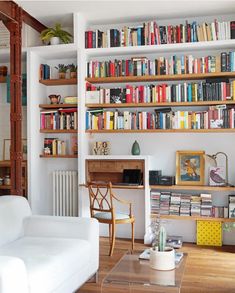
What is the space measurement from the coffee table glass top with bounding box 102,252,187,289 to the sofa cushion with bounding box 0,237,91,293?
0.33 meters

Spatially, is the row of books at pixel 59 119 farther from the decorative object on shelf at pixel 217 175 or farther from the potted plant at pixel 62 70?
the decorative object on shelf at pixel 217 175

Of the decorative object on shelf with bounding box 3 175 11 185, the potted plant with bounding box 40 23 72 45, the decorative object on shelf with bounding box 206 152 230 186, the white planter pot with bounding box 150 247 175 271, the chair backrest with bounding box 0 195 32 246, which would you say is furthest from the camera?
the decorative object on shelf with bounding box 3 175 11 185

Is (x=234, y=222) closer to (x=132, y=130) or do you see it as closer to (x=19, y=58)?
(x=132, y=130)

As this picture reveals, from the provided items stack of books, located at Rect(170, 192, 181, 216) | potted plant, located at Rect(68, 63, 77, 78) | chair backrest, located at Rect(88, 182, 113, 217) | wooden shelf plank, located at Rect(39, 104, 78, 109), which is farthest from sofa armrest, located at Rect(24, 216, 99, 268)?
potted plant, located at Rect(68, 63, 77, 78)

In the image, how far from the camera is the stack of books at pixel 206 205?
16.4ft

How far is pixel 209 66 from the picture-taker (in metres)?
5.02

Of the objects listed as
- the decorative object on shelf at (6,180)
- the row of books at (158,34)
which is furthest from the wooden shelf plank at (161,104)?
the decorative object on shelf at (6,180)

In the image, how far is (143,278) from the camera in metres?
2.72

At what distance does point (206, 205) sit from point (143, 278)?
8.21ft

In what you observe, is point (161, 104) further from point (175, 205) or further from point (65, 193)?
point (65, 193)

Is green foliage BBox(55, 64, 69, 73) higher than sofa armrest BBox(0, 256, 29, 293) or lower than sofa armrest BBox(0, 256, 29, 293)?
higher

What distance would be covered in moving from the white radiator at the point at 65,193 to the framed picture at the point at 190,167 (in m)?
1.44

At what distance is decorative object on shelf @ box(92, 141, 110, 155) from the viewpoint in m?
5.45

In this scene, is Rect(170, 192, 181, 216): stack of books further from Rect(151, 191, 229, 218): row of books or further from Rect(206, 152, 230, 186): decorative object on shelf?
Rect(206, 152, 230, 186): decorative object on shelf
